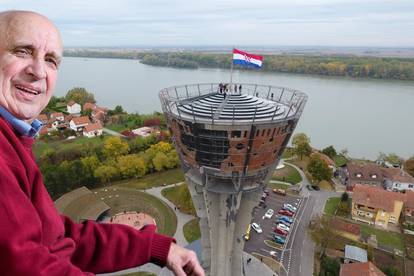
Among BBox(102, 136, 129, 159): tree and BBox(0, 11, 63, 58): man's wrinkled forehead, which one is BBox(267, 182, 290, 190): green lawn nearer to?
BBox(102, 136, 129, 159): tree

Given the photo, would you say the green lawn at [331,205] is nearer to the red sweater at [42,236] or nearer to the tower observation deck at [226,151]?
the tower observation deck at [226,151]

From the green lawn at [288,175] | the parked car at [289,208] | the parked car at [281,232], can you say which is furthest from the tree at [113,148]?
the parked car at [281,232]

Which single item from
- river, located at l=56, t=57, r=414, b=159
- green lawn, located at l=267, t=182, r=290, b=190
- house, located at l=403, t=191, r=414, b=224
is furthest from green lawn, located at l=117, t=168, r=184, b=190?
river, located at l=56, t=57, r=414, b=159

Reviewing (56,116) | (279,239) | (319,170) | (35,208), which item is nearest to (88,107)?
(56,116)

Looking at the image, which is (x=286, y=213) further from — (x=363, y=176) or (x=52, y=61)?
(x=52, y=61)

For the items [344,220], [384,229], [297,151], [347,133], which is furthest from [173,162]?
[347,133]

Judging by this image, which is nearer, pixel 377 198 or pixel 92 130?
pixel 377 198
